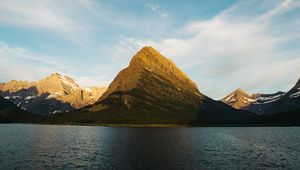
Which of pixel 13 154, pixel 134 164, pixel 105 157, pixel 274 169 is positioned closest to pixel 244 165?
pixel 274 169

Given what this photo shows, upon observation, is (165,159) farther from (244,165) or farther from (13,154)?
(13,154)

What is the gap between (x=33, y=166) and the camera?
266 feet

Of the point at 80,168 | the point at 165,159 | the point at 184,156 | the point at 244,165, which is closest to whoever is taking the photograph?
the point at 80,168

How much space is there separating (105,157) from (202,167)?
31931mm

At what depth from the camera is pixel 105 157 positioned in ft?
328

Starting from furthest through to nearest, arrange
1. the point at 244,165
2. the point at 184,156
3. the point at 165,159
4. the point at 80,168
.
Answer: the point at 184,156, the point at 165,159, the point at 244,165, the point at 80,168

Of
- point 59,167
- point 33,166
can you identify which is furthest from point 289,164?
point 33,166

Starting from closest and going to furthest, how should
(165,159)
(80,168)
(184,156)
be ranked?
1. (80,168)
2. (165,159)
3. (184,156)

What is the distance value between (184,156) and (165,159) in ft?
31.5

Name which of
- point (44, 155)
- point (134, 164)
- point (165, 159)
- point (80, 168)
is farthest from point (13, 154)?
point (165, 159)

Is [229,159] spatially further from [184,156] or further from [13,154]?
[13,154]

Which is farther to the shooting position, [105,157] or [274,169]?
[105,157]

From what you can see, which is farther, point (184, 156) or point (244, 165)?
point (184, 156)

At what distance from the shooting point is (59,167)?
265ft
